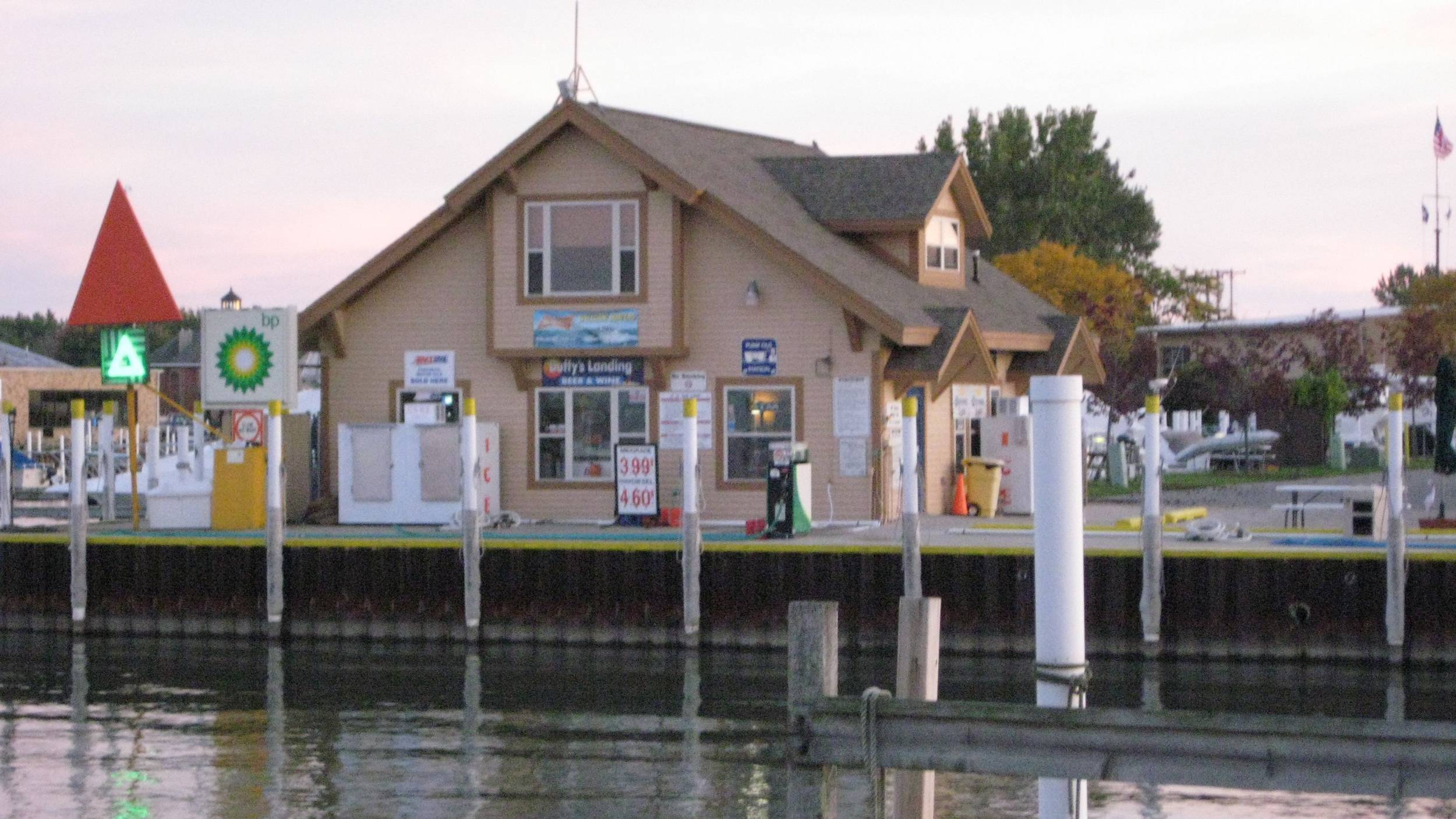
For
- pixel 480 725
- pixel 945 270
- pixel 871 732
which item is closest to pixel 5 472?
pixel 480 725

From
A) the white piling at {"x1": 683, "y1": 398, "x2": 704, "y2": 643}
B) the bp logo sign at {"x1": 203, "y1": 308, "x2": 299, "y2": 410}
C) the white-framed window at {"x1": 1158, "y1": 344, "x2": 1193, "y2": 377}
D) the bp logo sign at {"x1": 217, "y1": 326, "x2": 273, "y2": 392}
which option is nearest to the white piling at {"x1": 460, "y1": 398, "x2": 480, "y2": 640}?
the white piling at {"x1": 683, "y1": 398, "x2": 704, "y2": 643}

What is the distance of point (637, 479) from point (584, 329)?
9.63 feet

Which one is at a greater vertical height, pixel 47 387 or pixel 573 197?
pixel 573 197

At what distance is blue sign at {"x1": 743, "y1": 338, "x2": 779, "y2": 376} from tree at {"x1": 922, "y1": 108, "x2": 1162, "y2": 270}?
5526 centimetres

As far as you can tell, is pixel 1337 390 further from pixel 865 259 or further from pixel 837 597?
pixel 837 597

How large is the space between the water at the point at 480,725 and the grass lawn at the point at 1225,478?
16389 mm

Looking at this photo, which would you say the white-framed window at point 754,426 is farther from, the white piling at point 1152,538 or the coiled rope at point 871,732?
the coiled rope at point 871,732

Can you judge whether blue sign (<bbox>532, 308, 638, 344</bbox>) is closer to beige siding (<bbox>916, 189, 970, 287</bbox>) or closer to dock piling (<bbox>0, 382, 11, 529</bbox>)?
beige siding (<bbox>916, 189, 970, 287</bbox>)

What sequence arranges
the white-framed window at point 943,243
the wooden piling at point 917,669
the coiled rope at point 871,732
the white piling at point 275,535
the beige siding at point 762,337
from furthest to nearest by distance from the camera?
the white-framed window at point 943,243, the beige siding at point 762,337, the white piling at point 275,535, the wooden piling at point 917,669, the coiled rope at point 871,732

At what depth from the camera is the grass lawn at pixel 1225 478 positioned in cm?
4206

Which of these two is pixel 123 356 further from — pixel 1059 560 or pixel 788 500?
pixel 1059 560

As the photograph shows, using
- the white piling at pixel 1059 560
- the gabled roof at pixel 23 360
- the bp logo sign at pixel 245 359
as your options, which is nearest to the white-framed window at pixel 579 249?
the bp logo sign at pixel 245 359

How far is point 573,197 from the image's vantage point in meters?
31.4

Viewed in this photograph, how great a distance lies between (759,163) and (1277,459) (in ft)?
94.9
